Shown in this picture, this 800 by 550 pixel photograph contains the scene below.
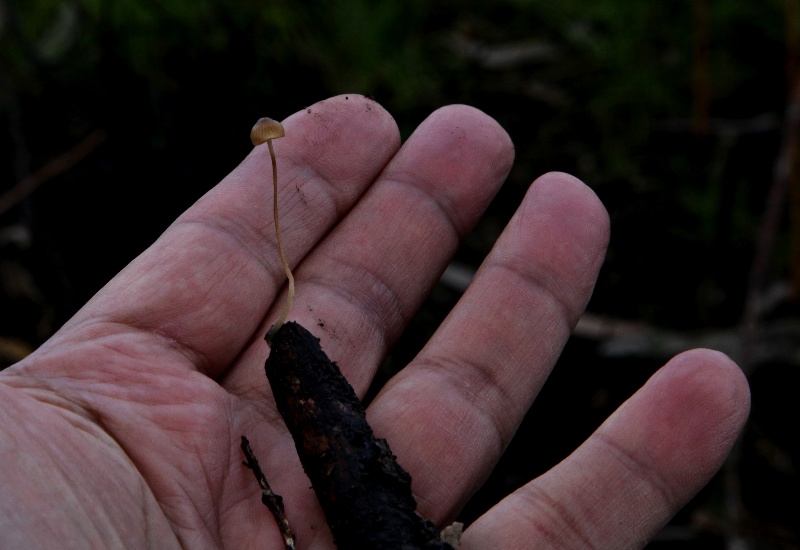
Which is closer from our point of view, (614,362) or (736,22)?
(614,362)

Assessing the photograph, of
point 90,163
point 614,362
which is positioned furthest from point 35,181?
point 614,362

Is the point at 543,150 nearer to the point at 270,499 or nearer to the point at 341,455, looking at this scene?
the point at 341,455

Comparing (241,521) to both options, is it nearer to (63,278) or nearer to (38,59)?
(63,278)

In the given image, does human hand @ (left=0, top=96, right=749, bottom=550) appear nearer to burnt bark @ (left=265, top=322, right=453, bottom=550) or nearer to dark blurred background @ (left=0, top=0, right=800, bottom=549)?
burnt bark @ (left=265, top=322, right=453, bottom=550)

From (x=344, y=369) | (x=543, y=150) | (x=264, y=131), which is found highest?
(x=264, y=131)

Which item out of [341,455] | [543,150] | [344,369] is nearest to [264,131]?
[344,369]
